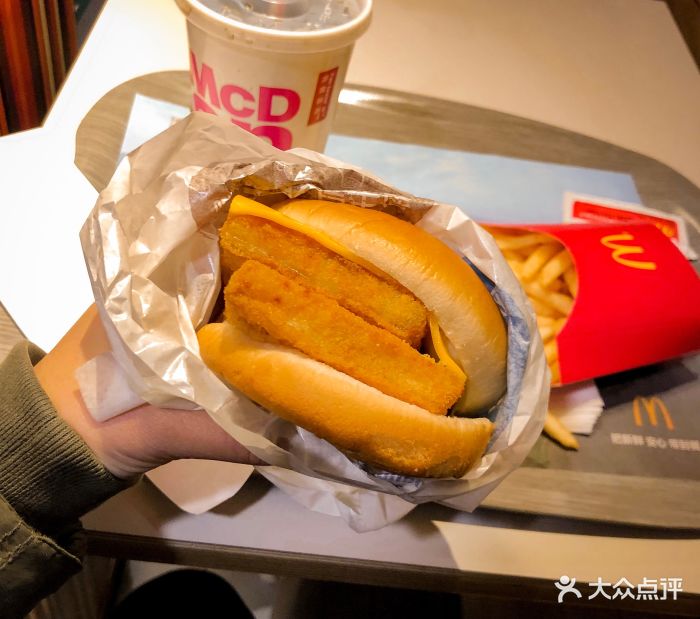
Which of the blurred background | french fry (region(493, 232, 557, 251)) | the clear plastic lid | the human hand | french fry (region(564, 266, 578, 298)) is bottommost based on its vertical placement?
the blurred background

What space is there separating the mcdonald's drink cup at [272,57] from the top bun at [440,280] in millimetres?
261

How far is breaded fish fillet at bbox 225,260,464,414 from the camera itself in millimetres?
478

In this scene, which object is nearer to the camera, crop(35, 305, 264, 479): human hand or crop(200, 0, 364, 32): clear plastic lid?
crop(35, 305, 264, 479): human hand

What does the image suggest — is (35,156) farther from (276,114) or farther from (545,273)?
(545,273)

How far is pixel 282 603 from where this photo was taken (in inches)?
43.5

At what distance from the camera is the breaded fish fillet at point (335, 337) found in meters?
0.48

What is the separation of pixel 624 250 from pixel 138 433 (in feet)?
Answer: 2.22

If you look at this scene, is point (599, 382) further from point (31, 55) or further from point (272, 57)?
point (31, 55)

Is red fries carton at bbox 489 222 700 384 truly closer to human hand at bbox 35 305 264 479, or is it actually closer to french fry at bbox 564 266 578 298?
french fry at bbox 564 266 578 298

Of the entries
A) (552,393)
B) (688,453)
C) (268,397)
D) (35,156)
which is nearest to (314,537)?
(268,397)

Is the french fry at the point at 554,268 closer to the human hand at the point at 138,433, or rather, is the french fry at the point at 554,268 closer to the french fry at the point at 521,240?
the french fry at the point at 521,240

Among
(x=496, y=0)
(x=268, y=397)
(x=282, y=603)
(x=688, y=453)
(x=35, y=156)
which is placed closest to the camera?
(x=268, y=397)

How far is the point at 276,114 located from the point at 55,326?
371 mm

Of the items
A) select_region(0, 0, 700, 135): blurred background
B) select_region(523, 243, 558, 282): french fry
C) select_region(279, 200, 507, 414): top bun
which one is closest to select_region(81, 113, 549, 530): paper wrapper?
select_region(279, 200, 507, 414): top bun
